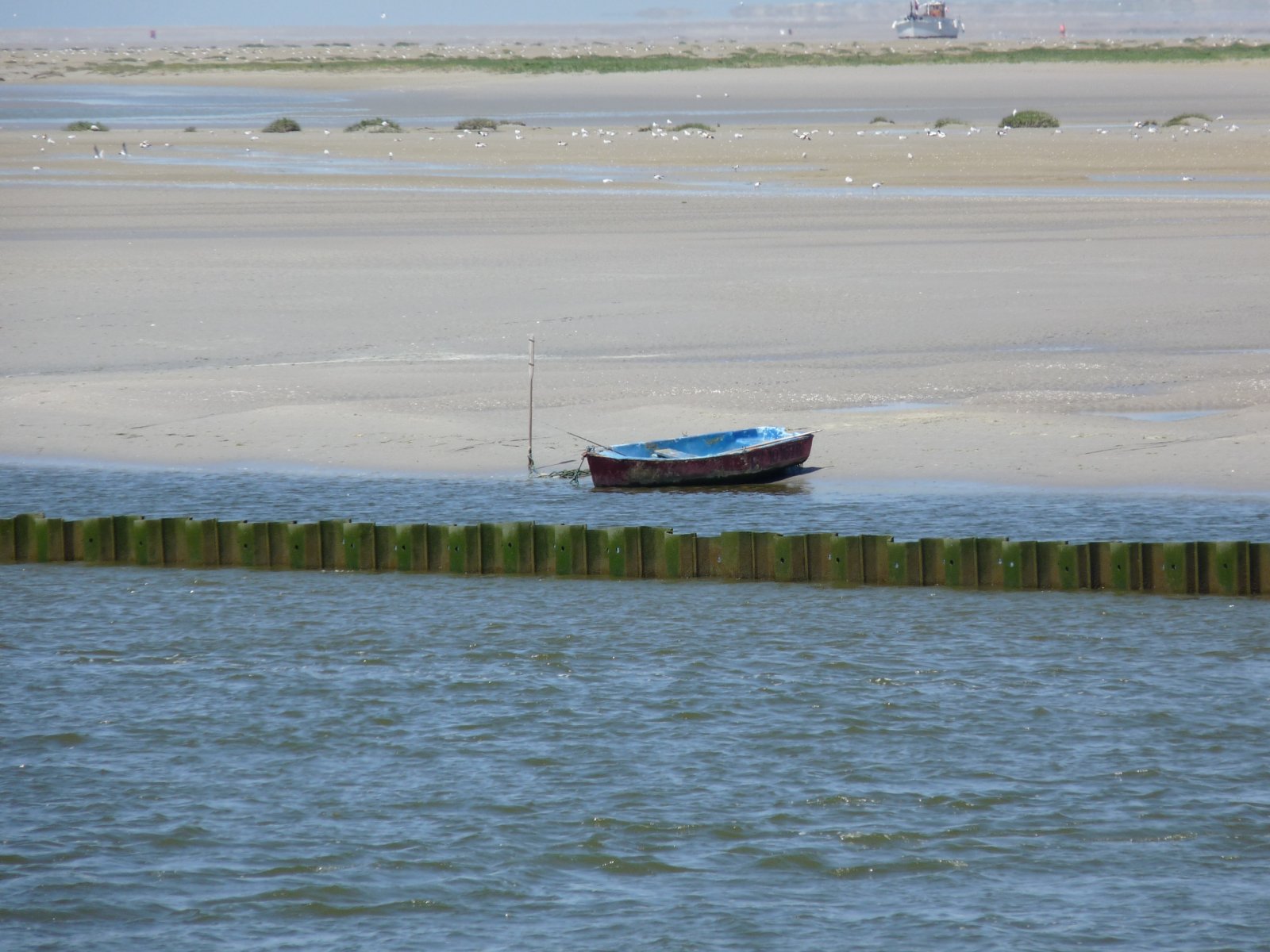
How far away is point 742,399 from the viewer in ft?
68.0

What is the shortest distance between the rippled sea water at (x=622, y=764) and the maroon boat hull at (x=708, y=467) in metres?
2.39

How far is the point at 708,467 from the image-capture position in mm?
17516

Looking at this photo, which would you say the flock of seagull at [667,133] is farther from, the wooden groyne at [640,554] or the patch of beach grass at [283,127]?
the wooden groyne at [640,554]

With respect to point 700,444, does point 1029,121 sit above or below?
above

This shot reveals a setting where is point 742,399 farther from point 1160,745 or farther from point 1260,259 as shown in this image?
point 1260,259

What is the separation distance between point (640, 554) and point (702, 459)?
2411mm

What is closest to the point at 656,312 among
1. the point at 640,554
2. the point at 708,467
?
the point at 708,467

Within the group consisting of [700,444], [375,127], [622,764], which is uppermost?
[375,127]

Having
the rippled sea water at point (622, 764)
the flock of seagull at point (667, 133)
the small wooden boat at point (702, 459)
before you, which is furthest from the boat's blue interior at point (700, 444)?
the flock of seagull at point (667, 133)

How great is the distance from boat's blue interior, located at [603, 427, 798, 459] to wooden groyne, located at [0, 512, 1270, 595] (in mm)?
2307

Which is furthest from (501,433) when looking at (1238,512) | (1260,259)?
(1260,259)

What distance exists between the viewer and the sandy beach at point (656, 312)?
1934 centimetres

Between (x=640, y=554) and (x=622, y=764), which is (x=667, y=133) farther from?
(x=622, y=764)

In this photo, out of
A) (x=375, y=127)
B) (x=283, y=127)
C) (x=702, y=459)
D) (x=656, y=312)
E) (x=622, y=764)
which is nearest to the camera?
(x=622, y=764)
